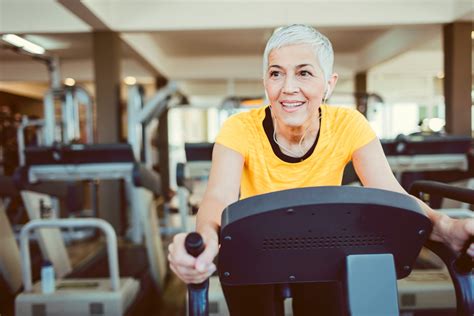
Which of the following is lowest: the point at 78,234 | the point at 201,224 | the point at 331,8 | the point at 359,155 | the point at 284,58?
the point at 78,234

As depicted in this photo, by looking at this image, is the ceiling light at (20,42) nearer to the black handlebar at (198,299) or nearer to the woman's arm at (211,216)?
the woman's arm at (211,216)

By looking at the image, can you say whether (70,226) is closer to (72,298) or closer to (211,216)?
(72,298)

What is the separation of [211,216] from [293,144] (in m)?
0.27

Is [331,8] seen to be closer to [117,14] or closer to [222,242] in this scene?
[117,14]

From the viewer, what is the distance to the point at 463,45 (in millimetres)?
4359

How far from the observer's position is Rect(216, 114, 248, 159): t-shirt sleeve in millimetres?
980

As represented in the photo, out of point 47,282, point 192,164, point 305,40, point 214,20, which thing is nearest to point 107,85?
point 214,20

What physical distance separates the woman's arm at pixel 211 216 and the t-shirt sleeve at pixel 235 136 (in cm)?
1

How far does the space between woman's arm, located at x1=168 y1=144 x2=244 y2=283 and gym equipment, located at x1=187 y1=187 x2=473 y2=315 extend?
43 mm

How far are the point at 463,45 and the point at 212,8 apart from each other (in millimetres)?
2451

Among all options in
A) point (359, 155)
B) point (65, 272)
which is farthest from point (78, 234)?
point (359, 155)

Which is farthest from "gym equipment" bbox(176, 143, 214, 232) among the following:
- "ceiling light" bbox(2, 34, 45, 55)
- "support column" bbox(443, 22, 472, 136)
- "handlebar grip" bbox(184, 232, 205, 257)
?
"ceiling light" bbox(2, 34, 45, 55)

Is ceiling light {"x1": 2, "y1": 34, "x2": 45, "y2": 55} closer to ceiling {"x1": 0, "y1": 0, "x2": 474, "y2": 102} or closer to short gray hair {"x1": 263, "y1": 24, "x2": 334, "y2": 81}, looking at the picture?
ceiling {"x1": 0, "y1": 0, "x2": 474, "y2": 102}

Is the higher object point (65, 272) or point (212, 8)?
point (212, 8)
